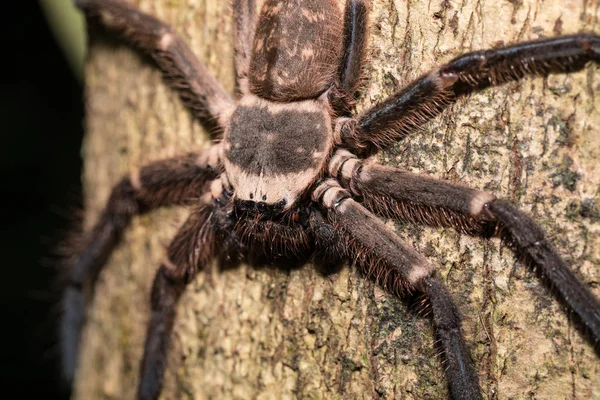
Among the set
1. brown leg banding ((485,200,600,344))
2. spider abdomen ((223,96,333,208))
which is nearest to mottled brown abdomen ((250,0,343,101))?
spider abdomen ((223,96,333,208))

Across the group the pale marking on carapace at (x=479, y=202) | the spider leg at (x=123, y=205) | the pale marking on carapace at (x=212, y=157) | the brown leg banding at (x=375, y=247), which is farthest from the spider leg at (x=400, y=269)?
the spider leg at (x=123, y=205)

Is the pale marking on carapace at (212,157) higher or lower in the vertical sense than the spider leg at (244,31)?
lower

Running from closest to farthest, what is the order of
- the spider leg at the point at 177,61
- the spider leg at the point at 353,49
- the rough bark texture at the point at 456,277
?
the rough bark texture at the point at 456,277 → the spider leg at the point at 353,49 → the spider leg at the point at 177,61

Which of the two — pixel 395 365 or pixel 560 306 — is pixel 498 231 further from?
pixel 395 365

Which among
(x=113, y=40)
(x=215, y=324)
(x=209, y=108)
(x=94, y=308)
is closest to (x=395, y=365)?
(x=215, y=324)

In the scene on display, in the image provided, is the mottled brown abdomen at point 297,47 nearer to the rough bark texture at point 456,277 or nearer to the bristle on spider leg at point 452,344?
the rough bark texture at point 456,277

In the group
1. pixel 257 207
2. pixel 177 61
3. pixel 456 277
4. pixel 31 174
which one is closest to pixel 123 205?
pixel 177 61

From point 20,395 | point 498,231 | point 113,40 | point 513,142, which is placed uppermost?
point 113,40
